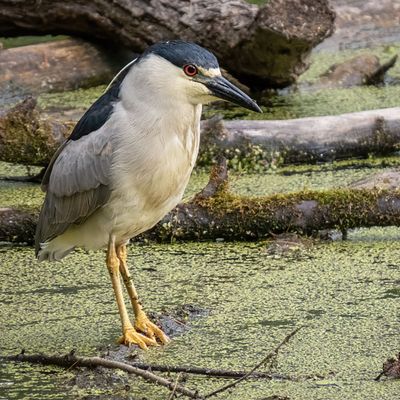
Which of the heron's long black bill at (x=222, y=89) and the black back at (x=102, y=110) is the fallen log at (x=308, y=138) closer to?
the black back at (x=102, y=110)

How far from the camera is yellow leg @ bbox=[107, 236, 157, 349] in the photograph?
4551mm

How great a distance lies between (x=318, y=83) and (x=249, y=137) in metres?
2.14

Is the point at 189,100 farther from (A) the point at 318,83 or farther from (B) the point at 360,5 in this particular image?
(B) the point at 360,5

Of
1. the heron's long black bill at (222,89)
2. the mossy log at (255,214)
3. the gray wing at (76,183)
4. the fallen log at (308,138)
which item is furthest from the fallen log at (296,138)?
the heron's long black bill at (222,89)

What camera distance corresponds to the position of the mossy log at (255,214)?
571 centimetres

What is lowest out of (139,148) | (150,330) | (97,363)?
(150,330)

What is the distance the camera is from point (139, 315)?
15.5 ft

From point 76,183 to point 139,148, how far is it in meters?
0.37

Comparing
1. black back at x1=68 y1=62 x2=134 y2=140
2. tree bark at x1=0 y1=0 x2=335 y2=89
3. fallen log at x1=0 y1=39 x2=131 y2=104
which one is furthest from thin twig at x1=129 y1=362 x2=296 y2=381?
fallen log at x1=0 y1=39 x2=131 y2=104

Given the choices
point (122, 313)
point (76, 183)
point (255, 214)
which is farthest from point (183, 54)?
point (255, 214)

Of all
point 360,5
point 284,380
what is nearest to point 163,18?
point 360,5

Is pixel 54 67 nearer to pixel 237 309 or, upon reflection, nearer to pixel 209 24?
pixel 209 24

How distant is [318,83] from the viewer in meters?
8.85

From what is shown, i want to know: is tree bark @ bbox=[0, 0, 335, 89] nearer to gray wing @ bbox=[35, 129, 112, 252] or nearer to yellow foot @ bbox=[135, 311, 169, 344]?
gray wing @ bbox=[35, 129, 112, 252]
